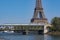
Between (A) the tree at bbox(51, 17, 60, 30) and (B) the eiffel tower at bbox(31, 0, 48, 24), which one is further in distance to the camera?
(B) the eiffel tower at bbox(31, 0, 48, 24)

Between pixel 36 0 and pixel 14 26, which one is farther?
pixel 36 0

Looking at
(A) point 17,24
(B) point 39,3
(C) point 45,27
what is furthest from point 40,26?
(B) point 39,3

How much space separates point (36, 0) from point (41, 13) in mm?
7505

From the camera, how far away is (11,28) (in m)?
117

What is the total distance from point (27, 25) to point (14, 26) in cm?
613

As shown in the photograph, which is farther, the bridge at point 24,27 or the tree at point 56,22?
the bridge at point 24,27

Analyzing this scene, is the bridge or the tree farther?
the bridge

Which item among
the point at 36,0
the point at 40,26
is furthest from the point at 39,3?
the point at 40,26

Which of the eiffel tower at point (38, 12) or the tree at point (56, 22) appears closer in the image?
the tree at point (56, 22)

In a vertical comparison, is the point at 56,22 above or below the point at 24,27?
above

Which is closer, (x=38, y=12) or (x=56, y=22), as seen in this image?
(x=56, y=22)

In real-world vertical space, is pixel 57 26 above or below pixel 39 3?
below

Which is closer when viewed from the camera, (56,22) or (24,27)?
(56,22)

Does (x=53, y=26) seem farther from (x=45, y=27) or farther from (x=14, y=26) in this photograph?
(x=14, y=26)
